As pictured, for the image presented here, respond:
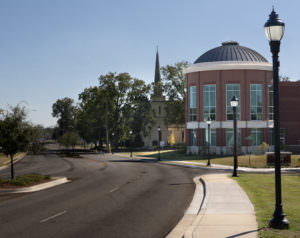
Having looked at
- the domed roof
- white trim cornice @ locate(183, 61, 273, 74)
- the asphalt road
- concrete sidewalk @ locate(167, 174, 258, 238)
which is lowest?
the asphalt road

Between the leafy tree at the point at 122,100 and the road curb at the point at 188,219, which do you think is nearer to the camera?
the road curb at the point at 188,219

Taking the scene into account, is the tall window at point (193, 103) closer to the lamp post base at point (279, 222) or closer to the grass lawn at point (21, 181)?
the grass lawn at point (21, 181)

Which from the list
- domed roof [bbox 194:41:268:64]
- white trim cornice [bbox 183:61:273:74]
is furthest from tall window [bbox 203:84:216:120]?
domed roof [bbox 194:41:268:64]

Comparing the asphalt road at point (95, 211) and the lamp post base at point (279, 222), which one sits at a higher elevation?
the lamp post base at point (279, 222)

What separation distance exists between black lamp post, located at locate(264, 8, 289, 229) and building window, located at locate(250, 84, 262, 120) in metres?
44.9

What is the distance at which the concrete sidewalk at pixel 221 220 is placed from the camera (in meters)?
9.12

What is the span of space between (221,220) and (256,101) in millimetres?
45300

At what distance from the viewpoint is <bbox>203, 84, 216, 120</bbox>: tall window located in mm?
54031

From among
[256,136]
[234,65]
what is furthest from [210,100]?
[256,136]

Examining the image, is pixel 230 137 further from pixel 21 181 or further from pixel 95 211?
pixel 95 211

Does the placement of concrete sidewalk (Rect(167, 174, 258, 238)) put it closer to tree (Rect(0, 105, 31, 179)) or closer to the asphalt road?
the asphalt road

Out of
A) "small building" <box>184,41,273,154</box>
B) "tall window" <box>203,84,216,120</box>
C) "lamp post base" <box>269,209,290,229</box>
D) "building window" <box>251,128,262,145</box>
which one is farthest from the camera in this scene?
"tall window" <box>203,84,216,120</box>

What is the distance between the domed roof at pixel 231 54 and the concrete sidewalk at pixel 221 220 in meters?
42.0

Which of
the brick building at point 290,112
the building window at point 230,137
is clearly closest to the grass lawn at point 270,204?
the building window at point 230,137
